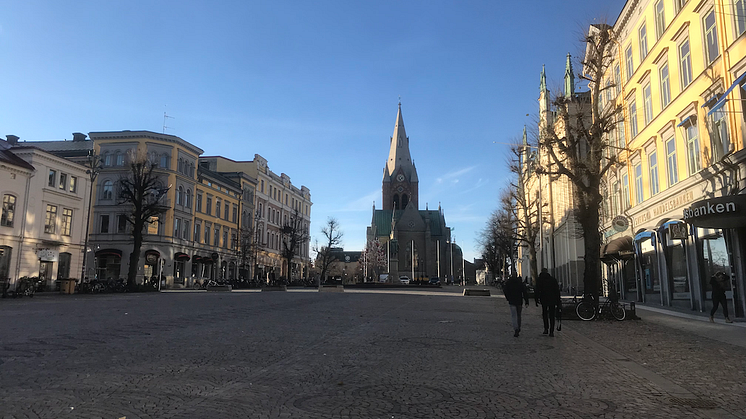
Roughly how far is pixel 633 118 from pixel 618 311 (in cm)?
1437

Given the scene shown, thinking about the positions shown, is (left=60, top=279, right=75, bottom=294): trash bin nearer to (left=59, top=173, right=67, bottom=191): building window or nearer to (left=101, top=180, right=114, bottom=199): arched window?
(left=59, top=173, right=67, bottom=191): building window

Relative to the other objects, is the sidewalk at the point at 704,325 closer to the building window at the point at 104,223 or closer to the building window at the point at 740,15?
the building window at the point at 740,15

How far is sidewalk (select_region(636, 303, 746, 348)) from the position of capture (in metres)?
13.5

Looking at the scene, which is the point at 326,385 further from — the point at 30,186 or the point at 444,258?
the point at 444,258

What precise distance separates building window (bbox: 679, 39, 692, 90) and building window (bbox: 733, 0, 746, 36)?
3.71m

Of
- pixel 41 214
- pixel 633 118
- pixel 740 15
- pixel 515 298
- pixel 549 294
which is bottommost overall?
pixel 515 298

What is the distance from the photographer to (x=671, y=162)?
23.9 metres

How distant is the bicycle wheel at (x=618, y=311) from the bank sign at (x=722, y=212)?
12.5ft

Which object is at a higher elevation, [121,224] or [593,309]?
[121,224]

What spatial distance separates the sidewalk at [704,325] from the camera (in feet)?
44.2

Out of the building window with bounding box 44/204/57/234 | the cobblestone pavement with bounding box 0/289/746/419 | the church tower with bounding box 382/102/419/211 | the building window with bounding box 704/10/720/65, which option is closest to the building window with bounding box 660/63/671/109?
the building window with bounding box 704/10/720/65

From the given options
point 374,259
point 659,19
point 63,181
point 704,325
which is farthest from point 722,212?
point 374,259

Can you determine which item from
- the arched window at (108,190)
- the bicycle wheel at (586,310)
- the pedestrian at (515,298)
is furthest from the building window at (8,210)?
the bicycle wheel at (586,310)

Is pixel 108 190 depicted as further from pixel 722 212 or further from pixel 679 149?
pixel 722 212
